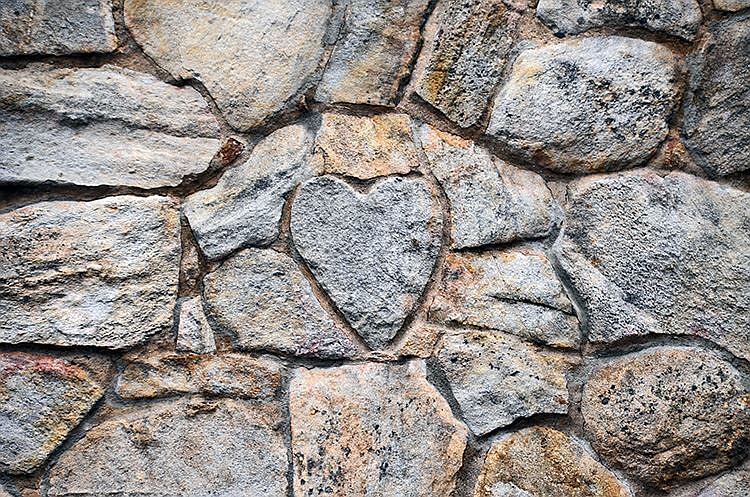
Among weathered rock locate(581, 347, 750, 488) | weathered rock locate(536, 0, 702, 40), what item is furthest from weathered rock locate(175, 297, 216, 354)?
weathered rock locate(536, 0, 702, 40)

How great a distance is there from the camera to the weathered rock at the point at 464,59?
1391mm

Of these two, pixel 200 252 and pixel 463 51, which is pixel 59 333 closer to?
pixel 200 252

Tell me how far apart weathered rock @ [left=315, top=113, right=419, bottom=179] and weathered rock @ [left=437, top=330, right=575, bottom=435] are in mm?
312

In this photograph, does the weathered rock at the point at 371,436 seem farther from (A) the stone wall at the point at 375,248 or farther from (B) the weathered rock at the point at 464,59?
(B) the weathered rock at the point at 464,59

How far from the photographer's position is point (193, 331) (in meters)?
1.31

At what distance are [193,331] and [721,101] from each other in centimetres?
98

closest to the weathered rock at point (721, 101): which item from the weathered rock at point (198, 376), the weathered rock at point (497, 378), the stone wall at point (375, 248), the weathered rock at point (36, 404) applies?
the stone wall at point (375, 248)

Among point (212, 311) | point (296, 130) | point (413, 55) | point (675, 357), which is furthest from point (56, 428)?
point (675, 357)

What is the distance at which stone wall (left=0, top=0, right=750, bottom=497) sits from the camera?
129 cm

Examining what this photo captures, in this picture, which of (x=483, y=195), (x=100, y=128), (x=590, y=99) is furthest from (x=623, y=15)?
(x=100, y=128)

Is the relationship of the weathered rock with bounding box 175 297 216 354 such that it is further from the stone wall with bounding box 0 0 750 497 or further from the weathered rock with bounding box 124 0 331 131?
the weathered rock with bounding box 124 0 331 131

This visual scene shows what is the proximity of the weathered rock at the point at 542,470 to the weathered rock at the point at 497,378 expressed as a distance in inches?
1.6

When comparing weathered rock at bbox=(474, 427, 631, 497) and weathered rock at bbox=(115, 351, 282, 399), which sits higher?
weathered rock at bbox=(474, 427, 631, 497)

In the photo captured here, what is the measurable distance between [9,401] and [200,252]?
375 millimetres
